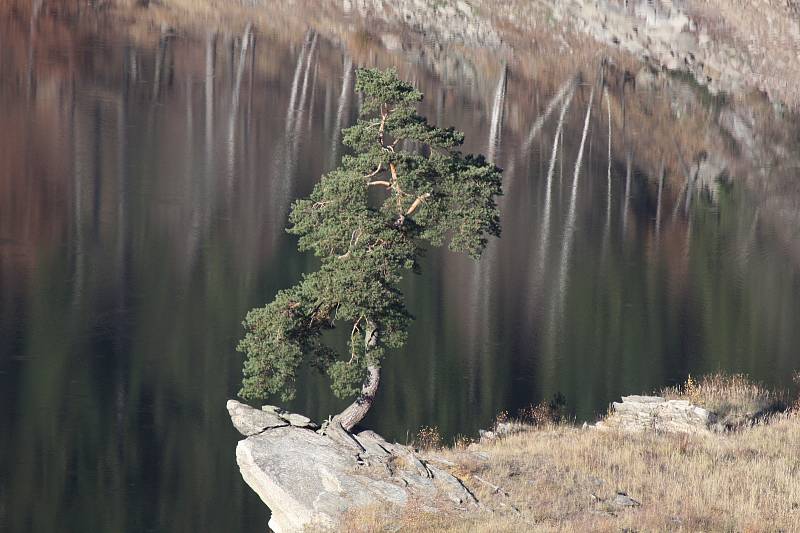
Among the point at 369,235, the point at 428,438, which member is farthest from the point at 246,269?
the point at 369,235

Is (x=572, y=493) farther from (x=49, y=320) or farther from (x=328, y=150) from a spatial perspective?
(x=328, y=150)

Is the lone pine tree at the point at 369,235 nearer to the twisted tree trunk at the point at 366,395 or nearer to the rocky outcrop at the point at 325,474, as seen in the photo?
the twisted tree trunk at the point at 366,395

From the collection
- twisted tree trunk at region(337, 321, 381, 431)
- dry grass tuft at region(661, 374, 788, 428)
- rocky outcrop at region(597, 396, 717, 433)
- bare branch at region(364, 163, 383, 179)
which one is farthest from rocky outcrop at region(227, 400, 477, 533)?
dry grass tuft at region(661, 374, 788, 428)

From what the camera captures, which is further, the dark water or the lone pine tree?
the dark water

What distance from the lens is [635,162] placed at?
80.2 m

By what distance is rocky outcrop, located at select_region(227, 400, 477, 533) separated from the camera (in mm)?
21469

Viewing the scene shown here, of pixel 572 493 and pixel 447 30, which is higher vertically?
pixel 447 30

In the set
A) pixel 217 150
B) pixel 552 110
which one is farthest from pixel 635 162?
pixel 217 150

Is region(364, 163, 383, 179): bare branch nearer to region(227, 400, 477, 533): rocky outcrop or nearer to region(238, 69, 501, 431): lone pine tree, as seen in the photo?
region(238, 69, 501, 431): lone pine tree

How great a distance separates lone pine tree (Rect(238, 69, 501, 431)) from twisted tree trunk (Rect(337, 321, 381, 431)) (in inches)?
0.9

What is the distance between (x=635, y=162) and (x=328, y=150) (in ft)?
78.9

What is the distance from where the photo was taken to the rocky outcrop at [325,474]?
845 inches

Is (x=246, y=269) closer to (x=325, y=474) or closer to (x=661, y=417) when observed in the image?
(x=661, y=417)

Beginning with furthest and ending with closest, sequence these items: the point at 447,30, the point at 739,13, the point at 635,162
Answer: the point at 739,13 < the point at 447,30 < the point at 635,162
